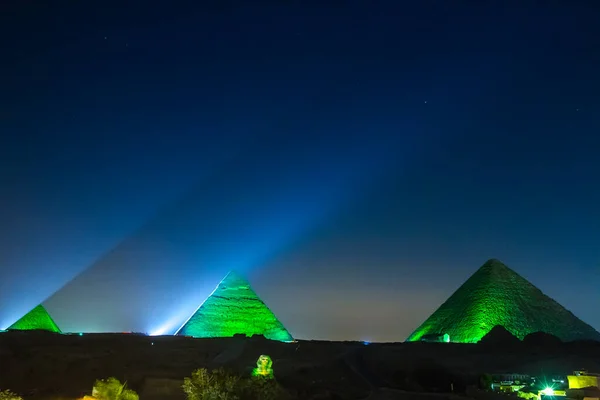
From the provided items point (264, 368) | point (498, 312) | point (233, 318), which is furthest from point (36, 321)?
point (498, 312)

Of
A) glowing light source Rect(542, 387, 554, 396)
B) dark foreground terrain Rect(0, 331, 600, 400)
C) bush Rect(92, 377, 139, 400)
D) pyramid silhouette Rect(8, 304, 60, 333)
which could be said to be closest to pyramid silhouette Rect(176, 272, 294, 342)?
dark foreground terrain Rect(0, 331, 600, 400)

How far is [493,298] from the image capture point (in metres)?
42.9

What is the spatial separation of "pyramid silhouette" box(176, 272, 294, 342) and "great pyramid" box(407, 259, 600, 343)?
32.4 ft

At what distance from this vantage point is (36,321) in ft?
155

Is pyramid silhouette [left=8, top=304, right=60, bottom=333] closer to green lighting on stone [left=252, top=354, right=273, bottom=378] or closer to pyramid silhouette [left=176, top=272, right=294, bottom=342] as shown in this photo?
pyramid silhouette [left=176, top=272, right=294, bottom=342]

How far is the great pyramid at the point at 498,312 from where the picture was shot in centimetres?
4216

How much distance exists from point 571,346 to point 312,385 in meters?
19.0

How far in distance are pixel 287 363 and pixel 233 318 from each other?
12.6 m

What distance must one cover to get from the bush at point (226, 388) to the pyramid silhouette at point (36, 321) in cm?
2791

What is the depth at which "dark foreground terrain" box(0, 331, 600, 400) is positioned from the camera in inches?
1103

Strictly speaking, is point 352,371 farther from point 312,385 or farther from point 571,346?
point 571,346

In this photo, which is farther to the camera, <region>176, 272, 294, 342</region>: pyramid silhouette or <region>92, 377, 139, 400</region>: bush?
<region>176, 272, 294, 342</region>: pyramid silhouette

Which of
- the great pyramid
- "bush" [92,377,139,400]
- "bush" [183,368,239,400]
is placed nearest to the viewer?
"bush" [183,368,239,400]

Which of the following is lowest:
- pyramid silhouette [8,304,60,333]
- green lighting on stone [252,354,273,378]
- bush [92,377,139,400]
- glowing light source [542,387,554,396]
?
bush [92,377,139,400]
